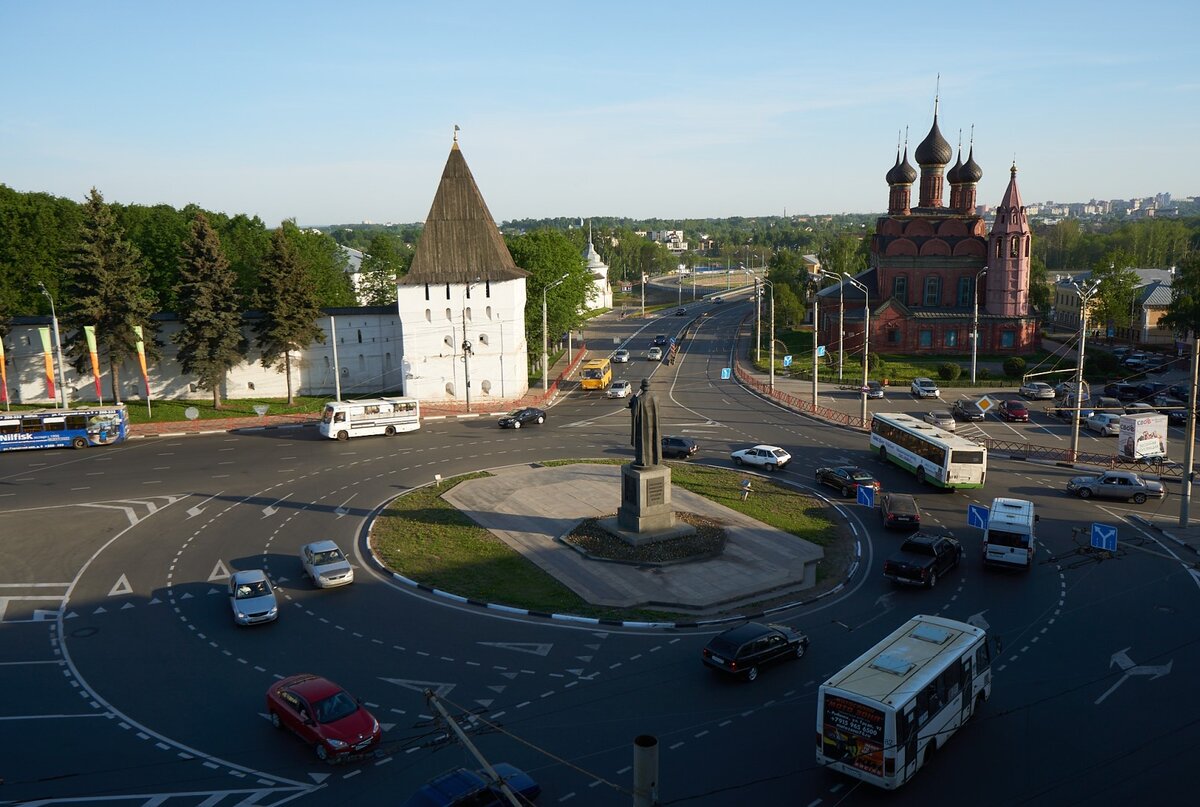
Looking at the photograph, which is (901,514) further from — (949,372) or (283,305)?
(283,305)

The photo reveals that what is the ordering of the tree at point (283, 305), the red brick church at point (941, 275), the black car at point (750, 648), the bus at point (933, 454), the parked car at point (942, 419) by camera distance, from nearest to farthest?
the black car at point (750, 648) < the bus at point (933, 454) < the parked car at point (942, 419) < the tree at point (283, 305) < the red brick church at point (941, 275)

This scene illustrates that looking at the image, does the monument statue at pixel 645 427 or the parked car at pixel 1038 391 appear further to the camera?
the parked car at pixel 1038 391

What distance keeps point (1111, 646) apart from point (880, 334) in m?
60.8

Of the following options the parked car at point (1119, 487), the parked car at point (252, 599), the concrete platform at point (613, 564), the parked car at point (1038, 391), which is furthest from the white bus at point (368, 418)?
the parked car at point (1038, 391)

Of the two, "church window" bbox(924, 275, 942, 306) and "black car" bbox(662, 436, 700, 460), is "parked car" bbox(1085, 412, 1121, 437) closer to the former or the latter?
"black car" bbox(662, 436, 700, 460)

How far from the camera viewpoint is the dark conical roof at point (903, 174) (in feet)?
303

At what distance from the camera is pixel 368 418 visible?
5353 centimetres

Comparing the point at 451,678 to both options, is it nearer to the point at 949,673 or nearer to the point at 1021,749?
the point at 949,673

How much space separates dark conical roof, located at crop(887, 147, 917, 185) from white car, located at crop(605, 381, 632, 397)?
44055mm

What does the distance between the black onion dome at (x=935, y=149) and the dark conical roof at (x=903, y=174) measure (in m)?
4.21

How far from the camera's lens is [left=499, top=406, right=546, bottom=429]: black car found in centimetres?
5612

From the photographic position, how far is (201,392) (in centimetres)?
6550

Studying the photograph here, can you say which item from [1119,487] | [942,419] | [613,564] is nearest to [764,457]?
[942,419]

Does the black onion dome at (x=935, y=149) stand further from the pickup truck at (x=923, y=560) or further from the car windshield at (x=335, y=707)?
the car windshield at (x=335, y=707)
